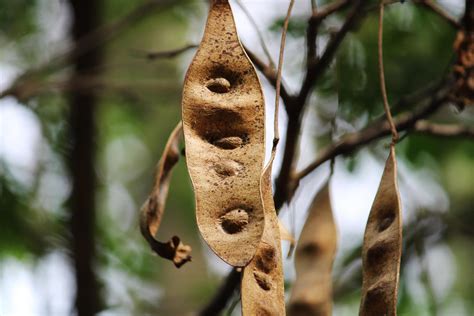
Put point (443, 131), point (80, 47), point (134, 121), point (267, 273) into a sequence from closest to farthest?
point (267, 273), point (443, 131), point (80, 47), point (134, 121)

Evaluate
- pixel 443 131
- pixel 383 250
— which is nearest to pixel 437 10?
pixel 443 131

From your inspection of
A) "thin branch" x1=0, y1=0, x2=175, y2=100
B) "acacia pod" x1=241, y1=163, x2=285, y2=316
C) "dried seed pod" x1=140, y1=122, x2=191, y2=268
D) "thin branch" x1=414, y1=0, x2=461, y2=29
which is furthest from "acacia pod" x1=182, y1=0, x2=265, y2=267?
"thin branch" x1=0, y1=0, x2=175, y2=100

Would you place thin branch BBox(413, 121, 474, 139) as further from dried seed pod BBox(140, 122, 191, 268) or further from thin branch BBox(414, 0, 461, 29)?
dried seed pod BBox(140, 122, 191, 268)

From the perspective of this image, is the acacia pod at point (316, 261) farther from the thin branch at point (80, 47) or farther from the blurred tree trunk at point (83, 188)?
the thin branch at point (80, 47)

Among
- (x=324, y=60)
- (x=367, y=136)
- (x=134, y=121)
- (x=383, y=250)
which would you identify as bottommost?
(x=134, y=121)

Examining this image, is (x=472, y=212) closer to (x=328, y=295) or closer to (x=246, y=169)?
(x=328, y=295)

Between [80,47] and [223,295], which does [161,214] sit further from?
[80,47]

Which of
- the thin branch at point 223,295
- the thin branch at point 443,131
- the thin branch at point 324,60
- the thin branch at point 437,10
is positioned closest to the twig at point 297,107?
the thin branch at point 324,60
